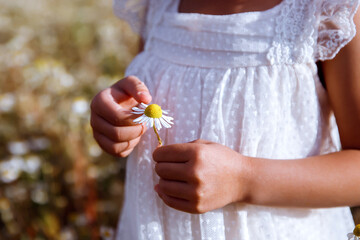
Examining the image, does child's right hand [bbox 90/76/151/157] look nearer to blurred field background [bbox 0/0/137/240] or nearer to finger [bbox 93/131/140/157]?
finger [bbox 93/131/140/157]

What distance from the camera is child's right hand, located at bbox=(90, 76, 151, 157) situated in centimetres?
56

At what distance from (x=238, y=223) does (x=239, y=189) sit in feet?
0.25

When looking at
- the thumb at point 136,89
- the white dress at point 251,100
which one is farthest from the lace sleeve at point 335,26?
the thumb at point 136,89

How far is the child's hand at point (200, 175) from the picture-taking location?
0.49m

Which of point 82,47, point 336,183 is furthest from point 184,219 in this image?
point 82,47

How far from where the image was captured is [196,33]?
24.0 inches

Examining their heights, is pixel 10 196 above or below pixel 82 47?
below

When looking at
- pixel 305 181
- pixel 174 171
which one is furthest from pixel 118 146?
pixel 305 181

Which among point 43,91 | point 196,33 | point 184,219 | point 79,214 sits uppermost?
point 196,33

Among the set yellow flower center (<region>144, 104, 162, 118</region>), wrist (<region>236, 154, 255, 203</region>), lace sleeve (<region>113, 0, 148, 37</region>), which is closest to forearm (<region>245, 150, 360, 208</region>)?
wrist (<region>236, 154, 255, 203</region>)

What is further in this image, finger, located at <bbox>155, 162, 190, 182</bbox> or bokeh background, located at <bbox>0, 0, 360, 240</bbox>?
bokeh background, located at <bbox>0, 0, 360, 240</bbox>

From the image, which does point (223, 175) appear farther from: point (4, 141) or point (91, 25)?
point (91, 25)

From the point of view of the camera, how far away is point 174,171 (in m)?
0.50

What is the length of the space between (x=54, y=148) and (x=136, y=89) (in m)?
0.84
